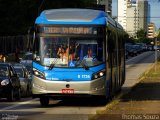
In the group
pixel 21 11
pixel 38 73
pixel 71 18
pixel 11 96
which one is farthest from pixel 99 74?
pixel 21 11

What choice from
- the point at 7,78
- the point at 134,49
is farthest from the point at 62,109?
the point at 134,49

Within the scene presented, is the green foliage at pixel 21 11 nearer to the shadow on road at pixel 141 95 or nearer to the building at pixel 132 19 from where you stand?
the building at pixel 132 19

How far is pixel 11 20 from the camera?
3290 inches

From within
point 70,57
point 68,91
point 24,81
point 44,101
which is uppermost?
point 70,57

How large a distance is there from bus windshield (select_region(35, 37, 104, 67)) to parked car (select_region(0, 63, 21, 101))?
3554mm

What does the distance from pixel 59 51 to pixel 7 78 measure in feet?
14.0

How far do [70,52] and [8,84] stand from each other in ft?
13.9

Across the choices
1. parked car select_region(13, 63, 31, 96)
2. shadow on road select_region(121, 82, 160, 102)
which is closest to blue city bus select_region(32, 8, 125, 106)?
shadow on road select_region(121, 82, 160, 102)

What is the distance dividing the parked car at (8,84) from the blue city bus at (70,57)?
312cm

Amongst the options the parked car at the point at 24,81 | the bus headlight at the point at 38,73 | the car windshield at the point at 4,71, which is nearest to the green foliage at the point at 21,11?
the parked car at the point at 24,81

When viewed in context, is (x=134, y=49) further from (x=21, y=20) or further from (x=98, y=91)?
(x=98, y=91)

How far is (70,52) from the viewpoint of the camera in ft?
64.2

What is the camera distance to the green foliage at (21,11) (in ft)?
271

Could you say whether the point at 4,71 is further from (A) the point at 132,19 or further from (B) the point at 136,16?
(A) the point at 132,19
